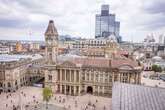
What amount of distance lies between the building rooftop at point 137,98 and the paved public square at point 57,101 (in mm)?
31282

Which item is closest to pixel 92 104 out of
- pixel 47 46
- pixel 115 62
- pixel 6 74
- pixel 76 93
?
pixel 76 93

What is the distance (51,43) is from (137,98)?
195 feet

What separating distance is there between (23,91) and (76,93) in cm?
2439

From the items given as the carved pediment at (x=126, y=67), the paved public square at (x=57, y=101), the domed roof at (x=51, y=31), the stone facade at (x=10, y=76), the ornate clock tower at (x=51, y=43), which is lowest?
the paved public square at (x=57, y=101)

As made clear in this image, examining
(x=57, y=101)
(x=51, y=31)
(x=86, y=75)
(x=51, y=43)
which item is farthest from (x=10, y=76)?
(x=86, y=75)

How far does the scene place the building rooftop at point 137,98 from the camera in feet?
113

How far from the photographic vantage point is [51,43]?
3561 inches

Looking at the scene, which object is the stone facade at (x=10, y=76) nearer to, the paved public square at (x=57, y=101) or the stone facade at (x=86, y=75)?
the paved public square at (x=57, y=101)

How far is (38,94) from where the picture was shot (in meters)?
87.7

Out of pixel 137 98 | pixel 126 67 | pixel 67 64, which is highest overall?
pixel 67 64

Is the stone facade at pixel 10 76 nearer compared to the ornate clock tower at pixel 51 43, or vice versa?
the stone facade at pixel 10 76

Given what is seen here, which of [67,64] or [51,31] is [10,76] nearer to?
[67,64]

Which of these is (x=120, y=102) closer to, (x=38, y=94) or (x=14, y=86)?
(x=38, y=94)

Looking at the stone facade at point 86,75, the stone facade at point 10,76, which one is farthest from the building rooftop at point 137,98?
the stone facade at point 10,76
